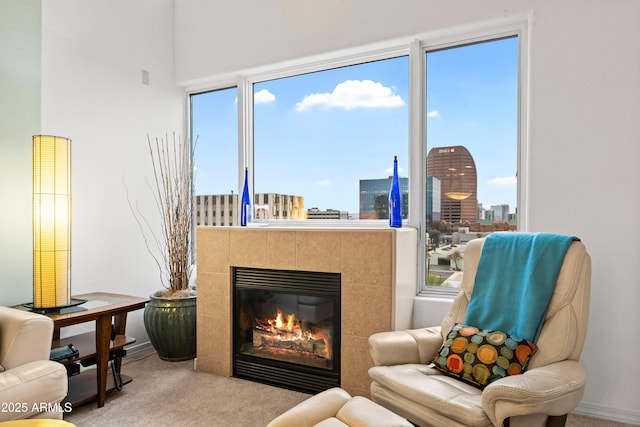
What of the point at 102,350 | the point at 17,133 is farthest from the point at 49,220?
the point at 102,350

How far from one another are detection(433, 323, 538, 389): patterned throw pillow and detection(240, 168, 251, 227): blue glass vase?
1859 millimetres

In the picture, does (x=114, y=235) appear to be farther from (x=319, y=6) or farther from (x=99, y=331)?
(x=319, y=6)

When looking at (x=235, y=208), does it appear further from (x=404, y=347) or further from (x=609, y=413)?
(x=609, y=413)

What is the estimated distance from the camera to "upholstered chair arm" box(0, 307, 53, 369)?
1.95 metres

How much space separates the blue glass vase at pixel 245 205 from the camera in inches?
133

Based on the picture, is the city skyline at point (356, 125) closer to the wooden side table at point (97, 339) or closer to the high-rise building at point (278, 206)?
the high-rise building at point (278, 206)

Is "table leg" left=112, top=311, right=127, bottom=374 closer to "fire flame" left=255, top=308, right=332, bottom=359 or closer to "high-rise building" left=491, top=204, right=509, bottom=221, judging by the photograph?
"fire flame" left=255, top=308, right=332, bottom=359

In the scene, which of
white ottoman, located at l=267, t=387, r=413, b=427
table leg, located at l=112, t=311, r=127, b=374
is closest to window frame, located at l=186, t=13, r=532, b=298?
table leg, located at l=112, t=311, r=127, b=374

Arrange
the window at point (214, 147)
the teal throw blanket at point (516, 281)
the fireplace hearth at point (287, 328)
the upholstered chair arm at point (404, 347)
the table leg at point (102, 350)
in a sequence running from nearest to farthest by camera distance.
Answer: the teal throw blanket at point (516, 281) < the upholstered chair arm at point (404, 347) < the table leg at point (102, 350) < the fireplace hearth at point (287, 328) < the window at point (214, 147)

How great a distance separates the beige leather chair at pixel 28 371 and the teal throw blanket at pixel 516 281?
6.68ft

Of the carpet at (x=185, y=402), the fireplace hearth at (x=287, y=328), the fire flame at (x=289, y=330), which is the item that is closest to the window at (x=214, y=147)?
the fireplace hearth at (x=287, y=328)

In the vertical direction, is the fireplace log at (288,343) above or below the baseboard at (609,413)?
above

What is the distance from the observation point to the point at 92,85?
321 centimetres

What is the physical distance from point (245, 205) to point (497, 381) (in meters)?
2.30
